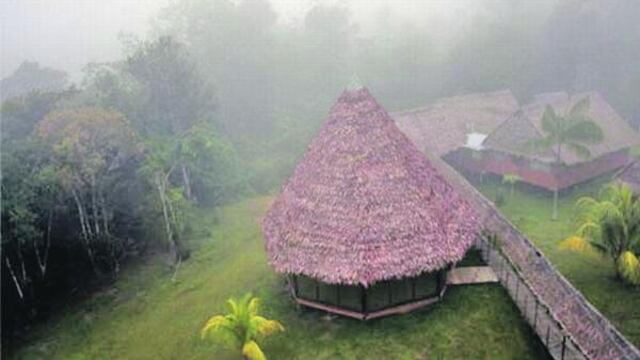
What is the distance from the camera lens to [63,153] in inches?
904

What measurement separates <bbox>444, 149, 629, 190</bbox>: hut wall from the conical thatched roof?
45.3 ft

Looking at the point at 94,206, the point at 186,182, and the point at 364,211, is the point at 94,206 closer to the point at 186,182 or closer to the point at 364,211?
the point at 186,182

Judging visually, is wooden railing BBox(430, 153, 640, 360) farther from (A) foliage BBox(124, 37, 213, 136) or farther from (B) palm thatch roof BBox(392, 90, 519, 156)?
(A) foliage BBox(124, 37, 213, 136)

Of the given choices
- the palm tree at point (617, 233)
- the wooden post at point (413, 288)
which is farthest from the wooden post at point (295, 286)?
the palm tree at point (617, 233)

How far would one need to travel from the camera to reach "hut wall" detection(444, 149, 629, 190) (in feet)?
104

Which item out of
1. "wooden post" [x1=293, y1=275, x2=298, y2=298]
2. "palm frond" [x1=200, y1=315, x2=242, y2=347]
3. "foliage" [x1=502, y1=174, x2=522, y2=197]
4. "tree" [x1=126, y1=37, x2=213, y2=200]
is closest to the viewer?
"palm frond" [x1=200, y1=315, x2=242, y2=347]

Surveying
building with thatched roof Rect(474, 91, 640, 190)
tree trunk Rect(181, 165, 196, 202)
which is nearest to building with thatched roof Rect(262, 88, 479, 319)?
tree trunk Rect(181, 165, 196, 202)

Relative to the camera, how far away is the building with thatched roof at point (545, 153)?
31.5 meters

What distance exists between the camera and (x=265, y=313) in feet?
63.2

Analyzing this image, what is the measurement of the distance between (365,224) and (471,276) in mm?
4824

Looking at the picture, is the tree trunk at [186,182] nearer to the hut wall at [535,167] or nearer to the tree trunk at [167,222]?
the tree trunk at [167,222]

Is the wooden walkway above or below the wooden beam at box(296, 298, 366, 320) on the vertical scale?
above

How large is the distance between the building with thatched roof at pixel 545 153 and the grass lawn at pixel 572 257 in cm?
84

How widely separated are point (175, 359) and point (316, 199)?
6.53 metres
